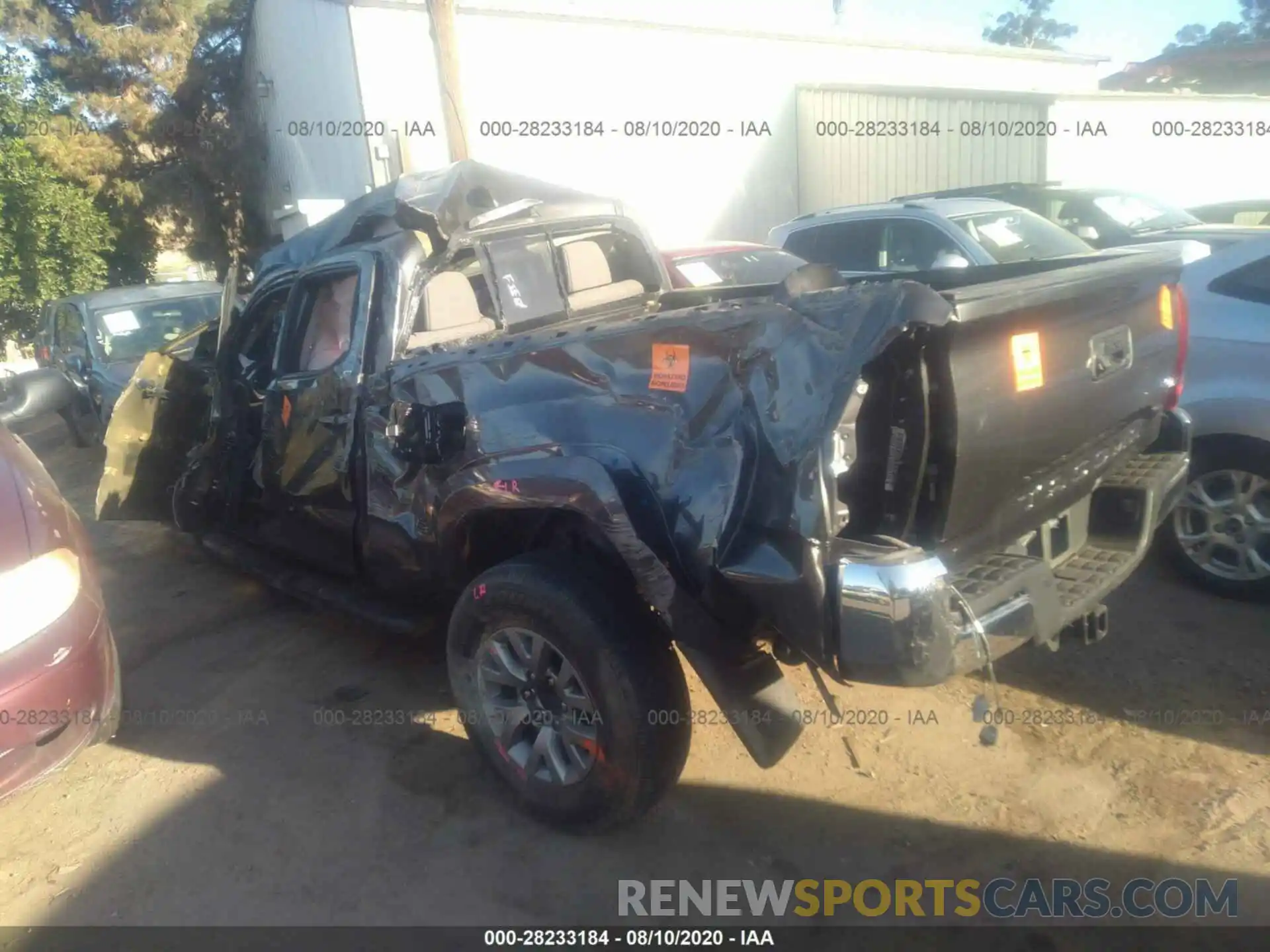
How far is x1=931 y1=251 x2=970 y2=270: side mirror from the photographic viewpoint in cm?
782

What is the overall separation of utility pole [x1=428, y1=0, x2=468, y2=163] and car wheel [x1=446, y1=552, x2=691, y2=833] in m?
7.69

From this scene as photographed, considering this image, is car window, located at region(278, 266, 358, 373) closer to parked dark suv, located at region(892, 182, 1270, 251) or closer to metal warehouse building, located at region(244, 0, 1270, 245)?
parked dark suv, located at region(892, 182, 1270, 251)

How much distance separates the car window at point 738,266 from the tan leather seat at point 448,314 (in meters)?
3.90

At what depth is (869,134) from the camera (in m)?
16.7

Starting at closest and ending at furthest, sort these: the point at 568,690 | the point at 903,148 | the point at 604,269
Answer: the point at 568,690 < the point at 604,269 < the point at 903,148

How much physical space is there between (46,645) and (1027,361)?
305cm

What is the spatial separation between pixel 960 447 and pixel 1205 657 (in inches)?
87.4

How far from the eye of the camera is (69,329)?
31.5 feet

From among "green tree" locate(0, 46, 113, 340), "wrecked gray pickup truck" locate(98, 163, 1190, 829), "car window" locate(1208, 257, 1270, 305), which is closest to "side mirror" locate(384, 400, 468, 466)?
"wrecked gray pickup truck" locate(98, 163, 1190, 829)

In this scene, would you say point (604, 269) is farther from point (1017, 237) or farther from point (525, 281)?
point (1017, 237)

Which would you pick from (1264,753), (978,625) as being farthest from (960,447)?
(1264,753)

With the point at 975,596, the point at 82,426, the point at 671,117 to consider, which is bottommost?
the point at 82,426

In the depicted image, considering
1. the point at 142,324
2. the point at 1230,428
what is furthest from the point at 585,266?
the point at 142,324

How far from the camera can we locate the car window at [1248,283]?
4.21 metres
